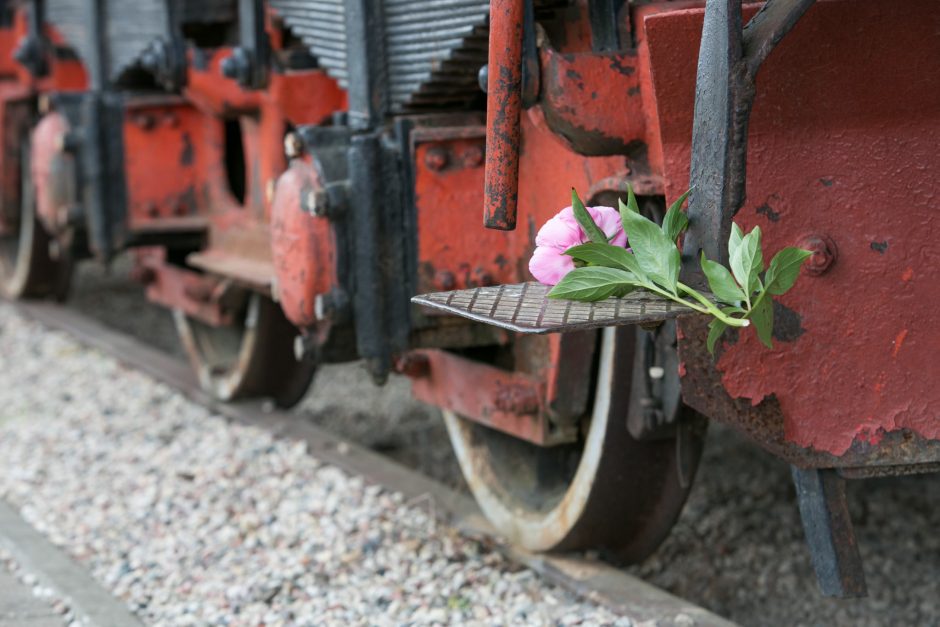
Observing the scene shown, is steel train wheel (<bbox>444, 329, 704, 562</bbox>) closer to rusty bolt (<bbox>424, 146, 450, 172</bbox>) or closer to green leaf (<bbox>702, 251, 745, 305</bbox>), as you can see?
rusty bolt (<bbox>424, 146, 450, 172</bbox>)

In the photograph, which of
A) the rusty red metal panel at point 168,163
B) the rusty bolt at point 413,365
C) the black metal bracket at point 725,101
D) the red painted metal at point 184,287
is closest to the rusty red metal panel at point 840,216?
the black metal bracket at point 725,101

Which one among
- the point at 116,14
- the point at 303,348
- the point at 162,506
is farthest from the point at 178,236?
the point at 303,348

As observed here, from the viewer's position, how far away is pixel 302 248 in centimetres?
309

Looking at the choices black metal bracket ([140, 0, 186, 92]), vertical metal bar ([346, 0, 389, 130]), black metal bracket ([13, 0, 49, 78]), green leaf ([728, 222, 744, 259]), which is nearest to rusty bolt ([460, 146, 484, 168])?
vertical metal bar ([346, 0, 389, 130])

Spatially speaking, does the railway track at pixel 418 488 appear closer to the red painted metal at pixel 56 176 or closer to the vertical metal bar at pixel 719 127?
the red painted metal at pixel 56 176

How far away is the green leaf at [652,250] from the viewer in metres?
1.97

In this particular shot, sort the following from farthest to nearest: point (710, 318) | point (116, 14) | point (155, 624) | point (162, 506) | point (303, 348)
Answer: point (116, 14), point (162, 506), point (303, 348), point (155, 624), point (710, 318)

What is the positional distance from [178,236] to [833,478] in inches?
134

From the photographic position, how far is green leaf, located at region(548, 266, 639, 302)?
199 cm

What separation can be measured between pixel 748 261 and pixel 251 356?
3.16 meters

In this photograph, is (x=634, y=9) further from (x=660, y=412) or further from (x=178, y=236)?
(x=178, y=236)

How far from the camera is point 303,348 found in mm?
3246

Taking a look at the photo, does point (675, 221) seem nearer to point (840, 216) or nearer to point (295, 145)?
point (840, 216)

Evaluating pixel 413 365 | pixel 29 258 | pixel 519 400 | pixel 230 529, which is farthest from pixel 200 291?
pixel 29 258
